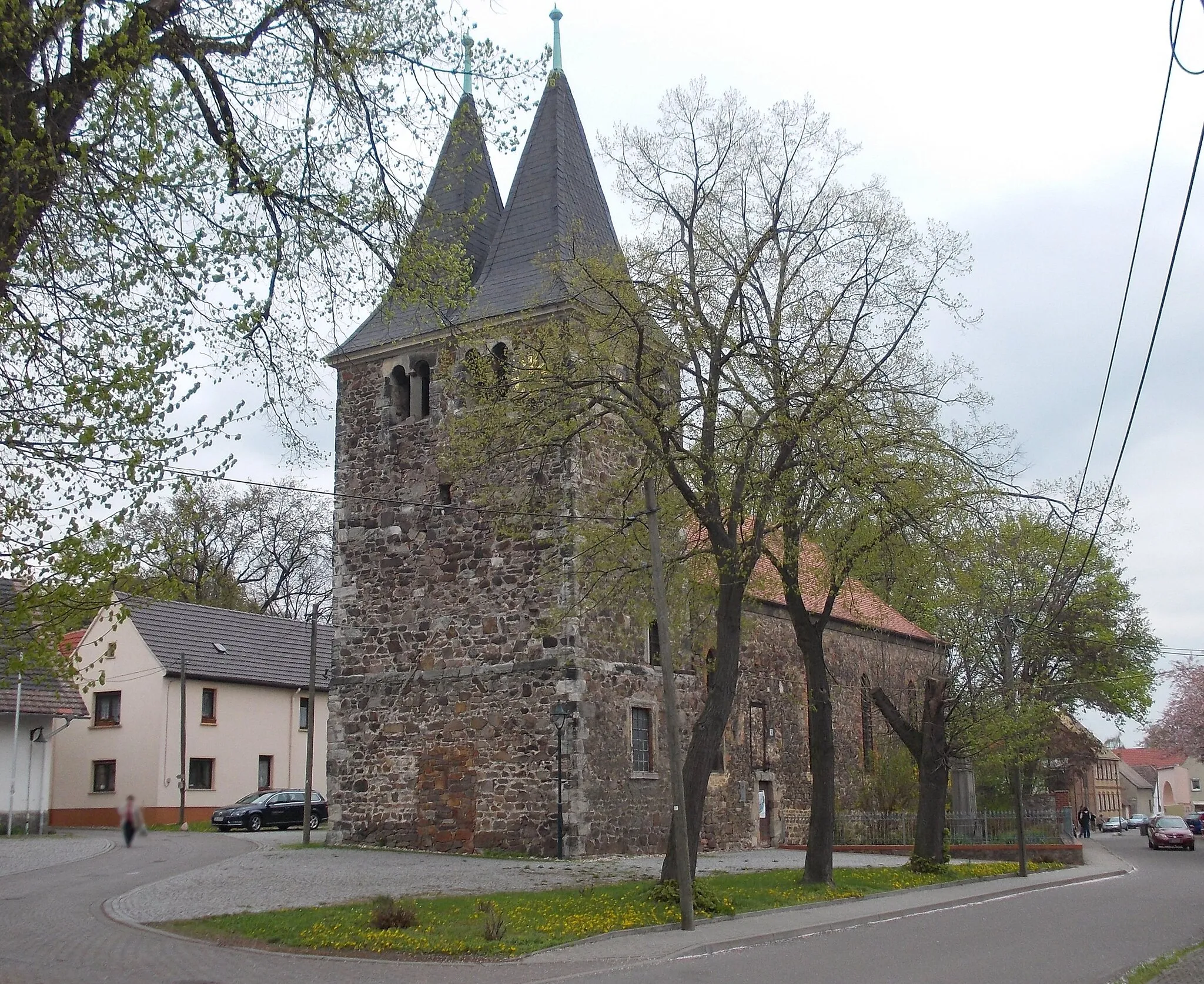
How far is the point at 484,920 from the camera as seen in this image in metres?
13.4

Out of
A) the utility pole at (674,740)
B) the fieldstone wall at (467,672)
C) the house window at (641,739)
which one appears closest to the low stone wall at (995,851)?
the fieldstone wall at (467,672)

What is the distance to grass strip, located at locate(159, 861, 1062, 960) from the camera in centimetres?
1261

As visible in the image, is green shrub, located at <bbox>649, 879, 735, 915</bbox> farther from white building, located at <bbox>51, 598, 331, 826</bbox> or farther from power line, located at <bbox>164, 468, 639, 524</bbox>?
white building, located at <bbox>51, 598, 331, 826</bbox>

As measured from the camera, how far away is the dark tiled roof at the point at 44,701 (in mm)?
32250

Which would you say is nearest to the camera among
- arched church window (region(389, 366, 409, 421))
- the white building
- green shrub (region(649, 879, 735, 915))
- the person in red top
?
the person in red top

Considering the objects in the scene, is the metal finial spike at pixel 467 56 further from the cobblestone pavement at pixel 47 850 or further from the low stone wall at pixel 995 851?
the low stone wall at pixel 995 851

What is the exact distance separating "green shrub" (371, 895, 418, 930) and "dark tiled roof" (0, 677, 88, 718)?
21.8 metres

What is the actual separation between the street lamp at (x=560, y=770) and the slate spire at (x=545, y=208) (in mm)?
8205

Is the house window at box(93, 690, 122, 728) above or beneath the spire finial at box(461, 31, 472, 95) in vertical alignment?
beneath

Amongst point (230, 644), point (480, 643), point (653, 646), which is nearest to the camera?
point (480, 643)

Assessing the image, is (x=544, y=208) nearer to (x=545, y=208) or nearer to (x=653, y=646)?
(x=545, y=208)

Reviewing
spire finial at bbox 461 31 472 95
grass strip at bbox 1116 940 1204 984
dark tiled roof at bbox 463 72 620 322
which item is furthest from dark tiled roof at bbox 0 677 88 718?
grass strip at bbox 1116 940 1204 984

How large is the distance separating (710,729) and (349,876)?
683 cm

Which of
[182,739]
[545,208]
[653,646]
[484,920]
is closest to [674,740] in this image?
[484,920]
